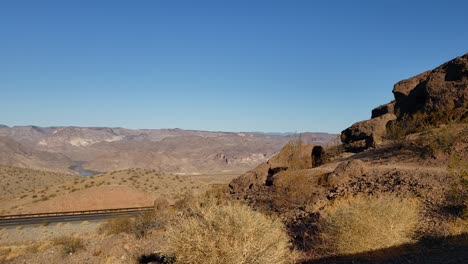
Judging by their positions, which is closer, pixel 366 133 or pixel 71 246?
pixel 71 246

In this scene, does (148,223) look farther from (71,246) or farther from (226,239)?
(226,239)

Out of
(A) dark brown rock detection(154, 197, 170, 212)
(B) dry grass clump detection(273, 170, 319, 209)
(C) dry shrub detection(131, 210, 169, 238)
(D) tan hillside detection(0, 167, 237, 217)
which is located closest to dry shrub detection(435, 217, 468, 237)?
(B) dry grass clump detection(273, 170, 319, 209)

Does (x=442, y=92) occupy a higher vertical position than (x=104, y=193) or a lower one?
higher

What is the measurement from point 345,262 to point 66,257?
31.4 ft

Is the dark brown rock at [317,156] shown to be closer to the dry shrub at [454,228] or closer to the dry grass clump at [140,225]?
the dry grass clump at [140,225]

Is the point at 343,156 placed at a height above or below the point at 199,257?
above

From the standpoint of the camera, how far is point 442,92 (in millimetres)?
22609

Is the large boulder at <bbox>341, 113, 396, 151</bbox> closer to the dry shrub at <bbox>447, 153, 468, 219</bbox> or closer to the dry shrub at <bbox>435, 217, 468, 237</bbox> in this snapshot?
the dry shrub at <bbox>447, 153, 468, 219</bbox>

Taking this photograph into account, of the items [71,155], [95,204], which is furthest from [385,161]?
[71,155]

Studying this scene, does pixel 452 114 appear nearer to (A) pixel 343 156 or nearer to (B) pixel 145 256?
(A) pixel 343 156

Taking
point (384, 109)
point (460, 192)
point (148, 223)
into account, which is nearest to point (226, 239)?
point (460, 192)

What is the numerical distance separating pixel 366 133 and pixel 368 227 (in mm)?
16041

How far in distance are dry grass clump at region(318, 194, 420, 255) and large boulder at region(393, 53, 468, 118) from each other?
1329 cm

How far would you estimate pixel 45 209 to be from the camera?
36344mm
